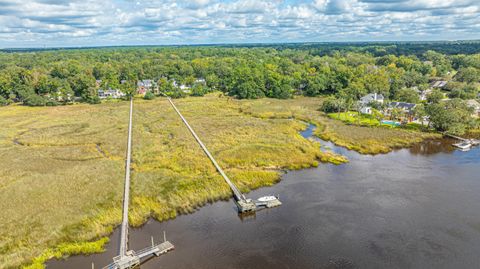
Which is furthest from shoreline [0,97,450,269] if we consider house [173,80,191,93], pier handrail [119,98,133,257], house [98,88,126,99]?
house [173,80,191,93]

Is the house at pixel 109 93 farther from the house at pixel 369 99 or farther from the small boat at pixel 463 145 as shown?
the small boat at pixel 463 145

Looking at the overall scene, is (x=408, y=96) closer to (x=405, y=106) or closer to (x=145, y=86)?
(x=405, y=106)

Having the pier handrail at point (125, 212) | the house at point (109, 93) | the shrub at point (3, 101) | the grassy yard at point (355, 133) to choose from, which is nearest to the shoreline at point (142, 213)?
the pier handrail at point (125, 212)

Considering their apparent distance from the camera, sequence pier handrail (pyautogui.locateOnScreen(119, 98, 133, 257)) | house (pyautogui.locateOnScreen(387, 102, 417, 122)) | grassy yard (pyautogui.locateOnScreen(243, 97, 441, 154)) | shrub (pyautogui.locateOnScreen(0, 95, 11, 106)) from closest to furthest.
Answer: pier handrail (pyautogui.locateOnScreen(119, 98, 133, 257)) → grassy yard (pyautogui.locateOnScreen(243, 97, 441, 154)) → house (pyautogui.locateOnScreen(387, 102, 417, 122)) → shrub (pyautogui.locateOnScreen(0, 95, 11, 106))

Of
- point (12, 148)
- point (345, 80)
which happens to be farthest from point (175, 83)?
point (12, 148)

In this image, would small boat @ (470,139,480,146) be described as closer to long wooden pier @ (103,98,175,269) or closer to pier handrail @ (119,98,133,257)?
long wooden pier @ (103,98,175,269)

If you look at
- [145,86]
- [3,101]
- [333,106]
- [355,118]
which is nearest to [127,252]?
[355,118]

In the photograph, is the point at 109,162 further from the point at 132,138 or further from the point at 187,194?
the point at 187,194
